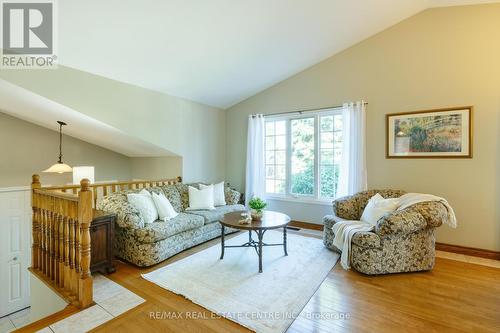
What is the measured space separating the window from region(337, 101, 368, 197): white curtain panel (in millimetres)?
184

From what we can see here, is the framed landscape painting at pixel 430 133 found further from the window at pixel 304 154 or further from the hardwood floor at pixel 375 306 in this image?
the hardwood floor at pixel 375 306

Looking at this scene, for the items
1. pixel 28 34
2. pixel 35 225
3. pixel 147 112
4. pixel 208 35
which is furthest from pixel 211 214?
pixel 28 34

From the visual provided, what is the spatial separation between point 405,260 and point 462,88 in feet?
A: 8.40

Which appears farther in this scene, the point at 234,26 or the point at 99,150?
the point at 99,150

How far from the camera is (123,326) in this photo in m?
1.91

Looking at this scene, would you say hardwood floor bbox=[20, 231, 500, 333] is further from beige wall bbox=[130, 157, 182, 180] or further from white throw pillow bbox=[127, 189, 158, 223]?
beige wall bbox=[130, 157, 182, 180]

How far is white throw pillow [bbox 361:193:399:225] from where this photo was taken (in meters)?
3.09

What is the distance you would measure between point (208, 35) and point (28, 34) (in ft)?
6.12

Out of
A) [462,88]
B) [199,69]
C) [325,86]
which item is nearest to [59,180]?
[199,69]

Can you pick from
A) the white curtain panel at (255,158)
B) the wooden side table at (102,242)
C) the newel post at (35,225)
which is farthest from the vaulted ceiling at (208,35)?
the wooden side table at (102,242)

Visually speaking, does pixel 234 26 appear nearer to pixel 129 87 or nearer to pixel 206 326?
pixel 129 87

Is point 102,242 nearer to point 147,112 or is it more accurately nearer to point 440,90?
point 147,112

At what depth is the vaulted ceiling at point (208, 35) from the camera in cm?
253

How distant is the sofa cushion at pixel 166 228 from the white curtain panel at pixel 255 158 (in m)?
1.71
